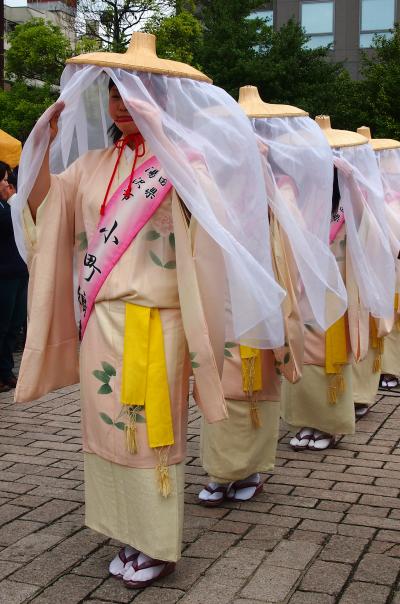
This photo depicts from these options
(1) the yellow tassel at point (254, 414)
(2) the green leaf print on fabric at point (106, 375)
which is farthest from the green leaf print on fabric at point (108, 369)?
(1) the yellow tassel at point (254, 414)

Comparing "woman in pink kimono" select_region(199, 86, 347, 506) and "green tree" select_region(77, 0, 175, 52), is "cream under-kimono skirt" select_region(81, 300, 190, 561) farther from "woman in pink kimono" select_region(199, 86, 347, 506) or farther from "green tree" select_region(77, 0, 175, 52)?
"green tree" select_region(77, 0, 175, 52)

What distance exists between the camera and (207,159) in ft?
10.7

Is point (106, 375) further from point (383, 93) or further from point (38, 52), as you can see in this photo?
point (383, 93)

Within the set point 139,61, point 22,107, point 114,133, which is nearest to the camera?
point 139,61

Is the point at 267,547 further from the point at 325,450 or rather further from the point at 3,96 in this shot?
the point at 3,96

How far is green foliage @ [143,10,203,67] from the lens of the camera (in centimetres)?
1500

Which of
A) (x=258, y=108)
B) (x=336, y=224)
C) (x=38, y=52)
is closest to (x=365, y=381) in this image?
(x=336, y=224)

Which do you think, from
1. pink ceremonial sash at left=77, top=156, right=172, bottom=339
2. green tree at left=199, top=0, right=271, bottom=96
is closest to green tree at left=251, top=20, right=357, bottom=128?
green tree at left=199, top=0, right=271, bottom=96

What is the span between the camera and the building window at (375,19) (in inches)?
1103

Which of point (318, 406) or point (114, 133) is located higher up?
point (114, 133)

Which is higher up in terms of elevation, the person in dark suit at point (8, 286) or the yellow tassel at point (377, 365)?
the person in dark suit at point (8, 286)

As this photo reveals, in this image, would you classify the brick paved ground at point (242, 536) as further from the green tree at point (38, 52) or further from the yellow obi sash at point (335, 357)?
the green tree at point (38, 52)

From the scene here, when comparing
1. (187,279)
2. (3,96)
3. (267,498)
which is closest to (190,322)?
(187,279)

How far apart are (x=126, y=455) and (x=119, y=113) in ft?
4.12
